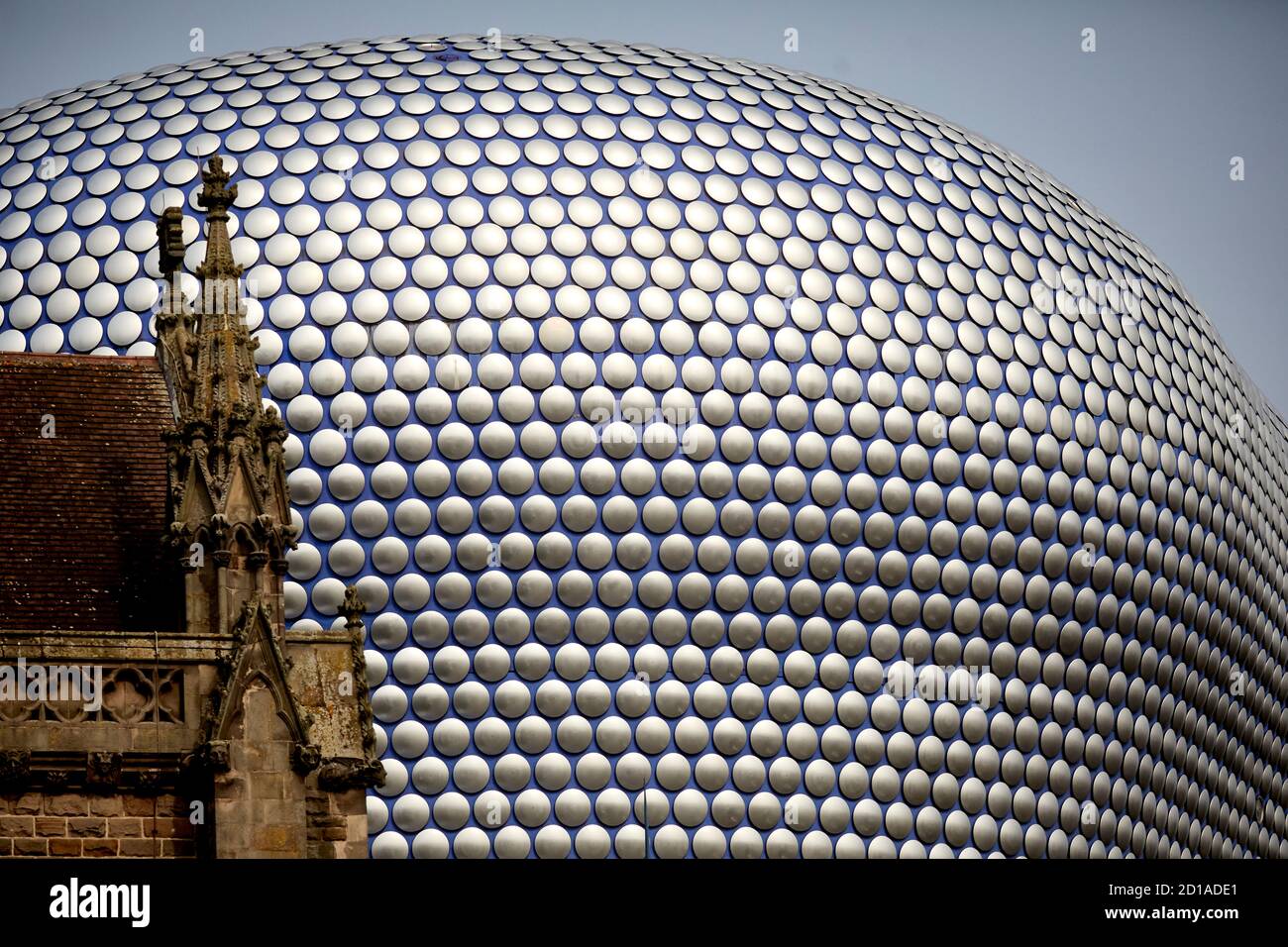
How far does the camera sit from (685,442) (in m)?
47.0

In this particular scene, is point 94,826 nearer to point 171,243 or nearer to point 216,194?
point 216,194

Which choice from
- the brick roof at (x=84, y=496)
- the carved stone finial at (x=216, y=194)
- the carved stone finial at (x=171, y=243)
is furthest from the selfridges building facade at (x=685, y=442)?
the carved stone finial at (x=216, y=194)

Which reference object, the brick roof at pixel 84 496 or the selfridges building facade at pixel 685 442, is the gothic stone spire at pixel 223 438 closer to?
the brick roof at pixel 84 496

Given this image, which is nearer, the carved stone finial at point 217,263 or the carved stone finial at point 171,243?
the carved stone finial at point 217,263

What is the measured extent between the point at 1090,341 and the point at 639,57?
11.4 meters

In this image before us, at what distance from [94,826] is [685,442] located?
25.5 m

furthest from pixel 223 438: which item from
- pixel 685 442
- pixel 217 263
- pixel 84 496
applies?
pixel 685 442

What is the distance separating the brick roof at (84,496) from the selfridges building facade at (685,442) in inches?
659

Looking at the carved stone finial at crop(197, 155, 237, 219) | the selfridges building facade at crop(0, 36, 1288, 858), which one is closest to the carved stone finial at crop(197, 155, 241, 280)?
the carved stone finial at crop(197, 155, 237, 219)

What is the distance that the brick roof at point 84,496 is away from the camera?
24812mm

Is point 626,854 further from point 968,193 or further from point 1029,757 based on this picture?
point 968,193

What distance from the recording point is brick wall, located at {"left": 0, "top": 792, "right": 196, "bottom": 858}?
73.1ft

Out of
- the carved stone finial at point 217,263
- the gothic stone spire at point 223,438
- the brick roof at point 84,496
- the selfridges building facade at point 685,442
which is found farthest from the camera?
the selfridges building facade at point 685,442
